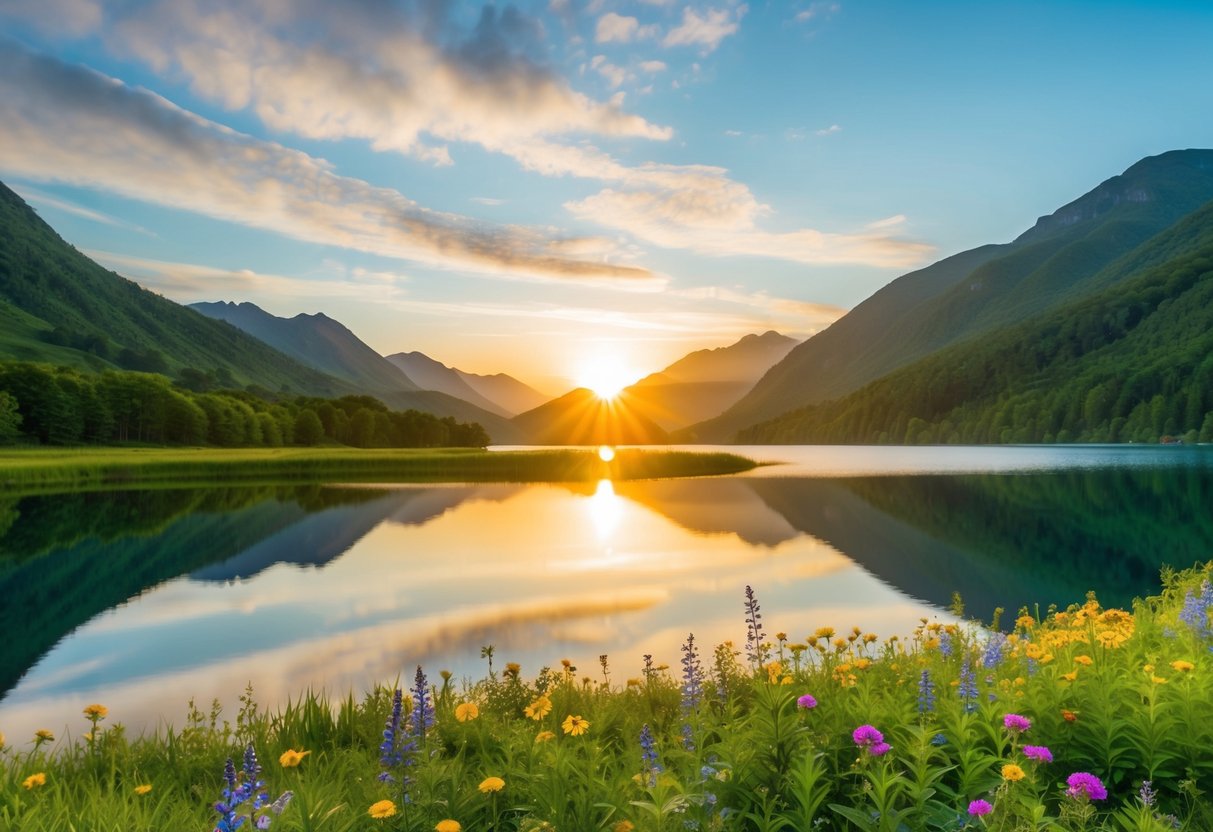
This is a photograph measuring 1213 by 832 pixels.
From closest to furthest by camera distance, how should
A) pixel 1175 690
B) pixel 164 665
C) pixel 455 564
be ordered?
pixel 1175 690, pixel 164 665, pixel 455 564

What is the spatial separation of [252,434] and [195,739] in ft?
559

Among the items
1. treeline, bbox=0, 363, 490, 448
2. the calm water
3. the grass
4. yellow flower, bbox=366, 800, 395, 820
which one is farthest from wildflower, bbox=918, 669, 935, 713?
treeline, bbox=0, 363, 490, 448

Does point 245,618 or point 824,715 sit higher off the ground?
point 824,715

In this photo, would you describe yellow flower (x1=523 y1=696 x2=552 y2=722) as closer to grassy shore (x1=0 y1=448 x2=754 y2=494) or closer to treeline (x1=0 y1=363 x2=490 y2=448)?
grassy shore (x1=0 y1=448 x2=754 y2=494)

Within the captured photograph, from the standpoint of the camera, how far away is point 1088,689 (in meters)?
7.88

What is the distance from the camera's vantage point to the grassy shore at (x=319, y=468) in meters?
72.7

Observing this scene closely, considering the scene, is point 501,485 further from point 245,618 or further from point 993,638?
point 993,638

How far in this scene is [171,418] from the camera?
157250 mm

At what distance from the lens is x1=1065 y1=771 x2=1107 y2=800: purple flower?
5238 mm

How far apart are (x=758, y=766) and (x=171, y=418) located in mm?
180144

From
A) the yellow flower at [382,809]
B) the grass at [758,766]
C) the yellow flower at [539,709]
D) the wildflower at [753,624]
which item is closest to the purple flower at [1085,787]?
the grass at [758,766]

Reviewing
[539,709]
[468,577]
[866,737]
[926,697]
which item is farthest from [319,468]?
[866,737]

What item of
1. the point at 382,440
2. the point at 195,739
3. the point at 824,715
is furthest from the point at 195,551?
the point at 382,440

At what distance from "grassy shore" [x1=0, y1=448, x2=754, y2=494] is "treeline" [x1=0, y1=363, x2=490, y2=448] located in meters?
38.4
